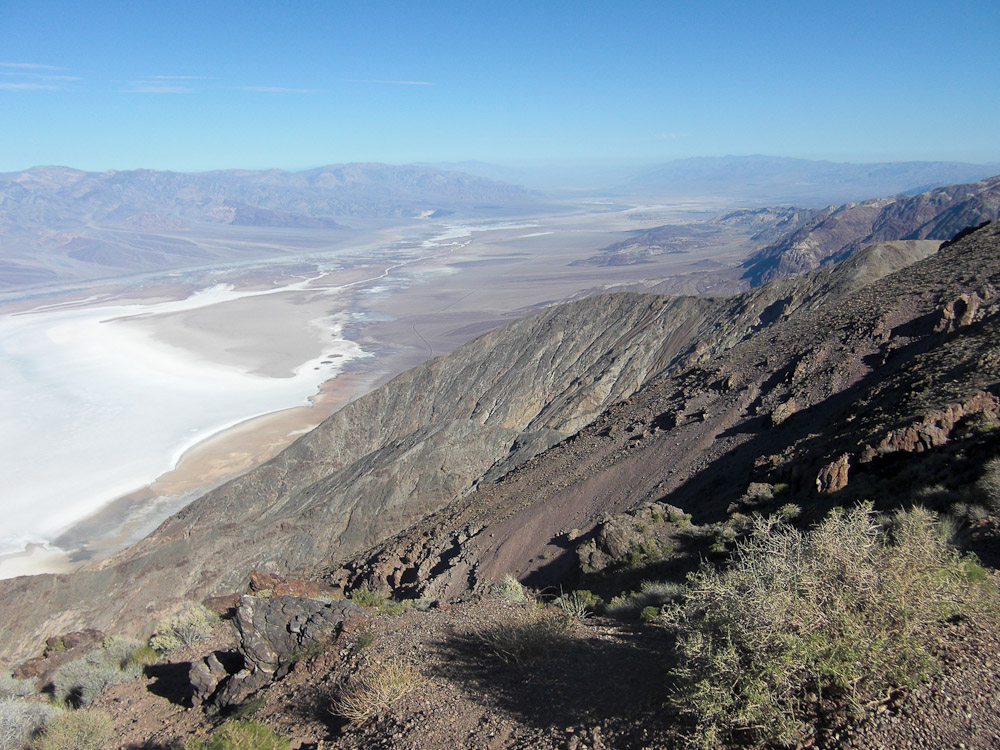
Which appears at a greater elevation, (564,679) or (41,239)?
(41,239)

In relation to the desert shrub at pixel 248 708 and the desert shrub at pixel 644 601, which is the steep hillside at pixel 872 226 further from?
the desert shrub at pixel 248 708

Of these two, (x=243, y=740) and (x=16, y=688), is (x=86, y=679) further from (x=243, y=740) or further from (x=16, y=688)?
(x=243, y=740)

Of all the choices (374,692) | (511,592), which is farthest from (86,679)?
(511,592)

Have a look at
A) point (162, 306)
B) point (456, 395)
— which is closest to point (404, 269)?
point (162, 306)

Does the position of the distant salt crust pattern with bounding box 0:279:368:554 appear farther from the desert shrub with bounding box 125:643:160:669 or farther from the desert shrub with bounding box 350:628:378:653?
the desert shrub with bounding box 350:628:378:653

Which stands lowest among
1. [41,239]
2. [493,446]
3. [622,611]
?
[493,446]

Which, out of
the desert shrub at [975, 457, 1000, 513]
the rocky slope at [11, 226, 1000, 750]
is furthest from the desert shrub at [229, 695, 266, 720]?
the desert shrub at [975, 457, 1000, 513]

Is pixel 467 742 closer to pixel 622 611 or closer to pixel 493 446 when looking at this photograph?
pixel 622 611
